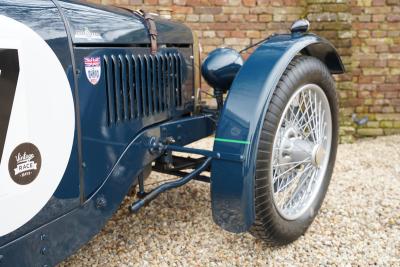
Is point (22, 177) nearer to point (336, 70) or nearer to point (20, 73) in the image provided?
point (20, 73)

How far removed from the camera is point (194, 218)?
9.23 ft

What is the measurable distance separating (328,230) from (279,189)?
0.54 m

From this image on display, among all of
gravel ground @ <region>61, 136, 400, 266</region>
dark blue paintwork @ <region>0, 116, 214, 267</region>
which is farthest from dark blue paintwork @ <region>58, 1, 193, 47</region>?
gravel ground @ <region>61, 136, 400, 266</region>

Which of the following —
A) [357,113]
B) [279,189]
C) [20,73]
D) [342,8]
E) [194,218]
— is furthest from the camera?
[357,113]

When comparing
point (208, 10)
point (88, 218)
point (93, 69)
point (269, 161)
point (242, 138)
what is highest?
point (208, 10)

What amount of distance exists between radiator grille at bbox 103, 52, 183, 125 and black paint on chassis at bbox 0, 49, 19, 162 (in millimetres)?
515

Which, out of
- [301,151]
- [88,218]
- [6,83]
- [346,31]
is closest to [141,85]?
[88,218]

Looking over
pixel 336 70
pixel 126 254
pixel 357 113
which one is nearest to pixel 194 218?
pixel 126 254

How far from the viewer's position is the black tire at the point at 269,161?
2023 mm

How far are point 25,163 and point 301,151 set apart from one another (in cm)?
154

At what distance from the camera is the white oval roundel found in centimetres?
140

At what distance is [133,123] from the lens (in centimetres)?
207

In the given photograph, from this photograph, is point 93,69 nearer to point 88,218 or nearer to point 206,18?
point 88,218

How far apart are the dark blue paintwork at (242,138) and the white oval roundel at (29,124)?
0.72m
